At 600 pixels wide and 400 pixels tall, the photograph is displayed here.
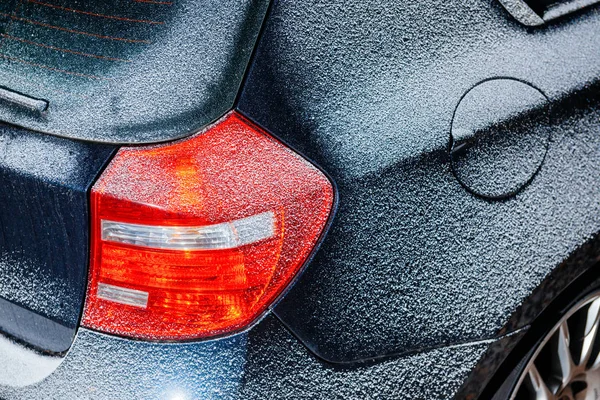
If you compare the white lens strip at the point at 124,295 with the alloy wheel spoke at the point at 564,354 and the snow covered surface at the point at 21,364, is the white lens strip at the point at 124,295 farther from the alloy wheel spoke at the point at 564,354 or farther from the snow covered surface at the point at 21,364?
the alloy wheel spoke at the point at 564,354

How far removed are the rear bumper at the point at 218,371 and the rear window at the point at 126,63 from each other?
1.52 ft

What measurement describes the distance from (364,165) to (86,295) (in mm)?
674

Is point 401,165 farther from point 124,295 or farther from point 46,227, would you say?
point 46,227

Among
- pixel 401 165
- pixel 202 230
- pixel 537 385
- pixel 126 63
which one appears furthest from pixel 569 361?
pixel 126 63

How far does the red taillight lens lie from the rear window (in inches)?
2.7

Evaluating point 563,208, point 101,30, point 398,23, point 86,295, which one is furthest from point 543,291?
point 101,30

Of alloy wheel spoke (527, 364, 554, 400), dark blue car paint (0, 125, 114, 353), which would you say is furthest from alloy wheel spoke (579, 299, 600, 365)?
dark blue car paint (0, 125, 114, 353)

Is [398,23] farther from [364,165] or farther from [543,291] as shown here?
Answer: [543,291]

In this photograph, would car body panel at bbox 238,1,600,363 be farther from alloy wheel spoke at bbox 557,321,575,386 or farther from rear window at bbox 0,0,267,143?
alloy wheel spoke at bbox 557,321,575,386

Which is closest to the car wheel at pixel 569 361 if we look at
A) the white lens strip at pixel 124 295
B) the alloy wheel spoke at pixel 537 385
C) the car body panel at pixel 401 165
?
the alloy wheel spoke at pixel 537 385

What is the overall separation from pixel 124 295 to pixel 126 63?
1.65 ft

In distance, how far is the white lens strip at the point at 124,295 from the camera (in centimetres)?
157

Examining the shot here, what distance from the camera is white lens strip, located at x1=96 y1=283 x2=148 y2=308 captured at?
5.16 ft

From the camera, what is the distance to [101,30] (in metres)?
1.63
